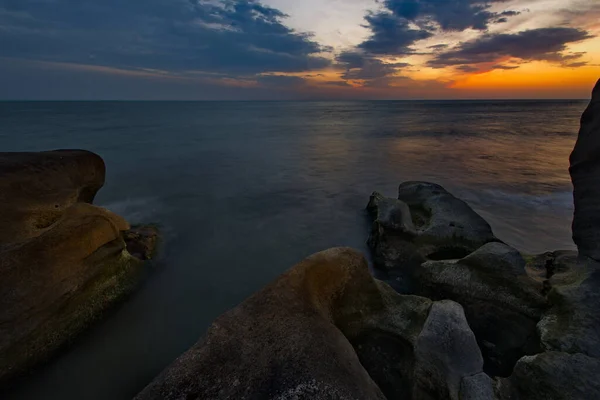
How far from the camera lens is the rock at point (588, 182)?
18.4 feet

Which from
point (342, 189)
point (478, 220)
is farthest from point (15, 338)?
point (342, 189)

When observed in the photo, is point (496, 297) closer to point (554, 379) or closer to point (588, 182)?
point (554, 379)

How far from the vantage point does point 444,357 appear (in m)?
4.04

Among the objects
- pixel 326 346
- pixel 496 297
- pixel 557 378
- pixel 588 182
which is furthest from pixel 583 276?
pixel 326 346

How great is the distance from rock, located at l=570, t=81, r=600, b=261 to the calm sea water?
404cm

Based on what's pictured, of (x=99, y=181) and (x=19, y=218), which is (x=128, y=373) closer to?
(x=19, y=218)

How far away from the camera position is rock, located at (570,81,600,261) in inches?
220

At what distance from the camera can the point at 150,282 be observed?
25.7 ft

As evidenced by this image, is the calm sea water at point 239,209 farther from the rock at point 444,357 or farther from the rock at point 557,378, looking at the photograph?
the rock at point 557,378

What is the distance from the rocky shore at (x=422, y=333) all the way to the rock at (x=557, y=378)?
0.04 ft

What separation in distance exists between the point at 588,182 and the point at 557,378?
4032 millimetres

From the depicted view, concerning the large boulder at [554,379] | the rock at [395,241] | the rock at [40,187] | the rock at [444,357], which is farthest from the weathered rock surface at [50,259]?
the large boulder at [554,379]

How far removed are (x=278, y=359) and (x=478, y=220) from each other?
7209 millimetres

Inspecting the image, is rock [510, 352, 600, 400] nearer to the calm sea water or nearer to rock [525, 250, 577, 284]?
rock [525, 250, 577, 284]
